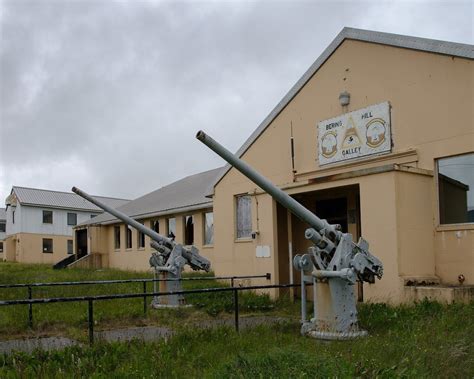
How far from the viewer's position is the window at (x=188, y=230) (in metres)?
24.0

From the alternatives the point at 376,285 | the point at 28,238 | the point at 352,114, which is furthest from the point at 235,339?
the point at 28,238

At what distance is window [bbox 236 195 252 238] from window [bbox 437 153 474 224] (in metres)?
5.77

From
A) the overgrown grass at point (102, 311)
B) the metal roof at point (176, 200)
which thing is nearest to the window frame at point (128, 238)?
the metal roof at point (176, 200)

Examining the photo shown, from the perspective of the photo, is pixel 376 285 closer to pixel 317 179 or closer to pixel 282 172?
pixel 317 179

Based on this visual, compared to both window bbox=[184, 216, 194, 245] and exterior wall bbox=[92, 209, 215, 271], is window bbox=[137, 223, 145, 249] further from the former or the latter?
window bbox=[184, 216, 194, 245]

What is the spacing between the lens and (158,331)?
31.4ft

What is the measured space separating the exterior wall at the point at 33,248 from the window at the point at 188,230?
2401 cm

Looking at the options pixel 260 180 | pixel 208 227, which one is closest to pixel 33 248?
pixel 208 227

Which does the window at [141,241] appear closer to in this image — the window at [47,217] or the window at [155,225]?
the window at [155,225]

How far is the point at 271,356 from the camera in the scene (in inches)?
239

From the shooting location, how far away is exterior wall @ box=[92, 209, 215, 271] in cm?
2302

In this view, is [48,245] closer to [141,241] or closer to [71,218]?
[71,218]

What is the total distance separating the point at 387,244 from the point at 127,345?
19.3 ft

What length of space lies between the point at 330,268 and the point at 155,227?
19.0 metres
